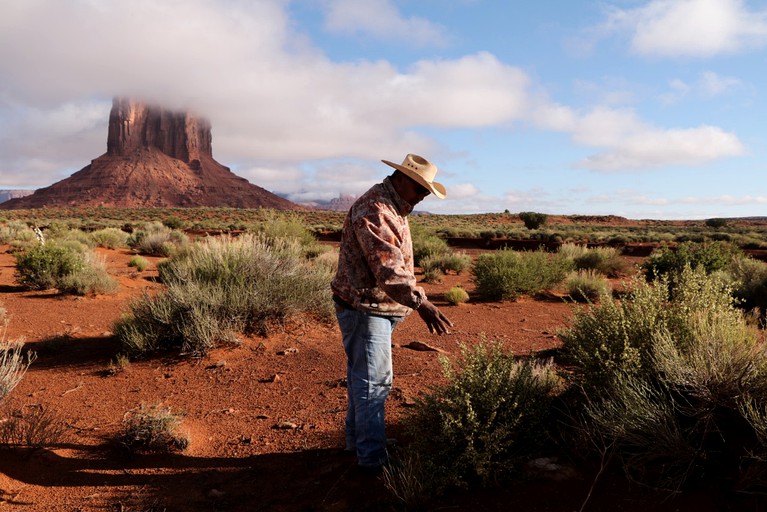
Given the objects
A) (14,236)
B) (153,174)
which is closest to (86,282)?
(14,236)

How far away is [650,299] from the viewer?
12.4 ft

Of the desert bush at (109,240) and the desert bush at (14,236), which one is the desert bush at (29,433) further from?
the desert bush at (14,236)

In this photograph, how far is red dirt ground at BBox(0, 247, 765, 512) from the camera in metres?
2.96

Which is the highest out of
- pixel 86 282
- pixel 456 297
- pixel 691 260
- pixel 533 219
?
pixel 533 219

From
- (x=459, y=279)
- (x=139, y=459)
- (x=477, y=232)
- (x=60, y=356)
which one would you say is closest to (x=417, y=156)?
(x=139, y=459)

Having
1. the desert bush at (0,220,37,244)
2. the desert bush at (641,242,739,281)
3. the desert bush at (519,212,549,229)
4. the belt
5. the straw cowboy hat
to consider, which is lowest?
the desert bush at (641,242,739,281)

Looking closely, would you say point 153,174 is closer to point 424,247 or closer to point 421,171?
point 424,247

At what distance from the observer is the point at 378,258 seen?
2.95 metres

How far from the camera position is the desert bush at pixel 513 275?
10844 mm

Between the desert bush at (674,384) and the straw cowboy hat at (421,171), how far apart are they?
1623mm

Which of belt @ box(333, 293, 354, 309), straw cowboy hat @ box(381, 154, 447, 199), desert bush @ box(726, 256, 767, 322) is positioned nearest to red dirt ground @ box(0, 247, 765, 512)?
belt @ box(333, 293, 354, 309)

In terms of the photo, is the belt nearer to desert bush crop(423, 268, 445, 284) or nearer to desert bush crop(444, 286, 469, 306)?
desert bush crop(444, 286, 469, 306)

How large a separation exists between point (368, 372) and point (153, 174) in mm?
131118

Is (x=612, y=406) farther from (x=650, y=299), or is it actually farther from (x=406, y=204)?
(x=406, y=204)
